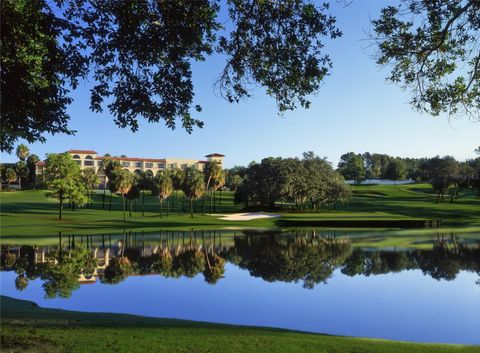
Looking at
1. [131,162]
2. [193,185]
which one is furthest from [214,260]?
[131,162]

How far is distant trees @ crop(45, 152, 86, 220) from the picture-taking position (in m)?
62.0

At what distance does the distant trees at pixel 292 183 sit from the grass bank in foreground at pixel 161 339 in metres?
65.8

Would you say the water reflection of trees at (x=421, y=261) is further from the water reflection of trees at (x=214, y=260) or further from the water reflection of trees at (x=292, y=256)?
the water reflection of trees at (x=292, y=256)

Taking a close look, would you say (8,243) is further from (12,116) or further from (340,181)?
(340,181)

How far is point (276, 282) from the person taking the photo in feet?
67.9

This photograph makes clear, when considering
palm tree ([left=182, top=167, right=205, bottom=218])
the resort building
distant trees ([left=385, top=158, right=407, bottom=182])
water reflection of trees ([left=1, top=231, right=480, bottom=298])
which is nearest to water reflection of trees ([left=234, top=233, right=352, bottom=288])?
water reflection of trees ([left=1, top=231, right=480, bottom=298])

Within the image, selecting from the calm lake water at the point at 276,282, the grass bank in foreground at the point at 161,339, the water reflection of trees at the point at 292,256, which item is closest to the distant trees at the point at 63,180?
the calm lake water at the point at 276,282

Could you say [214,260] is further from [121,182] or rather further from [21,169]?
[21,169]

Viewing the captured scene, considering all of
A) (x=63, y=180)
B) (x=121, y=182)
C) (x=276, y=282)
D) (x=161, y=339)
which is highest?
(x=63, y=180)

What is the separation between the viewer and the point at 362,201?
9525cm

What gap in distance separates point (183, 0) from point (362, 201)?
297 ft

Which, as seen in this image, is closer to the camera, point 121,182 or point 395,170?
point 121,182

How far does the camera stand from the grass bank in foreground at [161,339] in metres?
9.81

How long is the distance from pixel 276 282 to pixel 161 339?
35.1 ft
